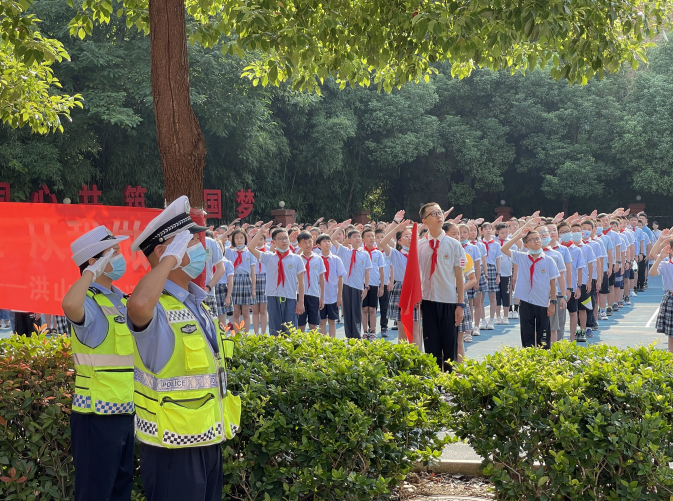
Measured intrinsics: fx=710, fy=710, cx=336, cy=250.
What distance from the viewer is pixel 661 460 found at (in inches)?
145

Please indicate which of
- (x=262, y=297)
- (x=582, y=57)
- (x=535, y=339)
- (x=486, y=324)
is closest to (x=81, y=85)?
(x=262, y=297)

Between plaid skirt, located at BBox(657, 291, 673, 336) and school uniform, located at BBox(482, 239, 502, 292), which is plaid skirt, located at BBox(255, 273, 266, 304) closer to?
school uniform, located at BBox(482, 239, 502, 292)

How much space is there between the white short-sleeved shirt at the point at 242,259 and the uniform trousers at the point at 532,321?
210 inches

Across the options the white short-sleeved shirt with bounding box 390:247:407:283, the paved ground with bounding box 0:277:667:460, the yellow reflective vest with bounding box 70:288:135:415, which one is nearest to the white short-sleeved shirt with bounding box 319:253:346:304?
the white short-sleeved shirt with bounding box 390:247:407:283

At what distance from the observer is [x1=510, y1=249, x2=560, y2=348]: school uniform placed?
9219 millimetres

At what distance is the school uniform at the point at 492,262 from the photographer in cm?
1461

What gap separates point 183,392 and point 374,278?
10.1 metres

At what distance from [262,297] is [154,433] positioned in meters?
10.5

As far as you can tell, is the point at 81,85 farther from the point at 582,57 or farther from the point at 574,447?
the point at 574,447

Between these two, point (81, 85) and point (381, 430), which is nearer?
point (381, 430)

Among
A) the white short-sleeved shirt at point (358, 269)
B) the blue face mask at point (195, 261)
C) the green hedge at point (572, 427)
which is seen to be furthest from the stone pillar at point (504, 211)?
the blue face mask at point (195, 261)

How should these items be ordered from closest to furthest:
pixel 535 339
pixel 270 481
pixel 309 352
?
pixel 270 481 → pixel 309 352 → pixel 535 339

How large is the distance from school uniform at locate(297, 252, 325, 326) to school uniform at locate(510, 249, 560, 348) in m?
3.16

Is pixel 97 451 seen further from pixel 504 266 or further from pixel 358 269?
pixel 504 266
